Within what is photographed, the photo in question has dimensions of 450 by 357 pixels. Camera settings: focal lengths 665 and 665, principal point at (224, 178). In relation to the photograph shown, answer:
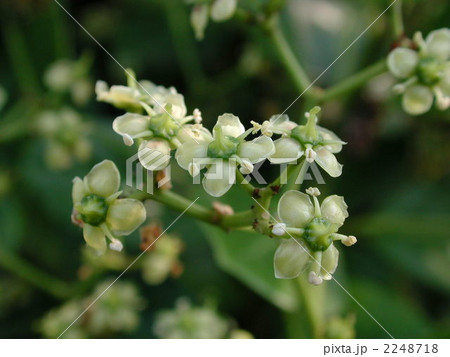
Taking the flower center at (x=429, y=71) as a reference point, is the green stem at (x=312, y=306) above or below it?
below

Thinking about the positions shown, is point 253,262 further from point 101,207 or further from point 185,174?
point 101,207

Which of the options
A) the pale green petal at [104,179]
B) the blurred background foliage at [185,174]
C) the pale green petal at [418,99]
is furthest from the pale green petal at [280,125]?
the blurred background foliage at [185,174]

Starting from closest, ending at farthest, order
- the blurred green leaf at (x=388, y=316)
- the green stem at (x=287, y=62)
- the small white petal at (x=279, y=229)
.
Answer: the small white petal at (x=279, y=229), the green stem at (x=287, y=62), the blurred green leaf at (x=388, y=316)

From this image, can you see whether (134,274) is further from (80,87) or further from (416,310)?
(416,310)

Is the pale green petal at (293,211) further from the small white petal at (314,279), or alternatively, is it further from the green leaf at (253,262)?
the green leaf at (253,262)

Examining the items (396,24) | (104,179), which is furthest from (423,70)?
(104,179)
